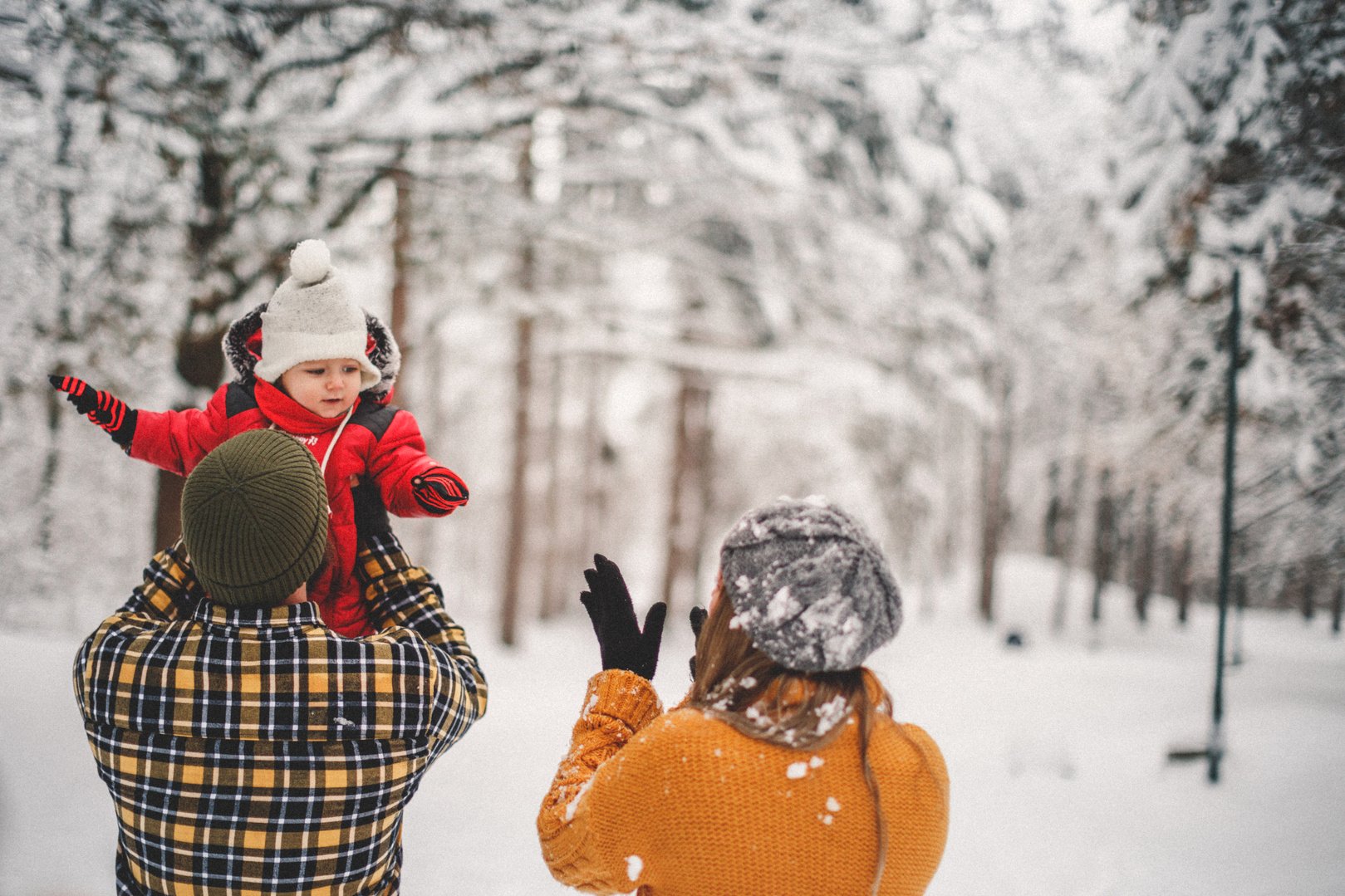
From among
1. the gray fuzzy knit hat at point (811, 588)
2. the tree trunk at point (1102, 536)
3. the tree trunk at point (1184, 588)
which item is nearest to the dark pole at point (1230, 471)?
the gray fuzzy knit hat at point (811, 588)

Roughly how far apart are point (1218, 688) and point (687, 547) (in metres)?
9.74

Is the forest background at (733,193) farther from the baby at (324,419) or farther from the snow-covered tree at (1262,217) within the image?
the baby at (324,419)

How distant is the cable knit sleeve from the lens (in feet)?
5.12

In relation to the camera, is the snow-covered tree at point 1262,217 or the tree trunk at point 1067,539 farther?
the tree trunk at point 1067,539

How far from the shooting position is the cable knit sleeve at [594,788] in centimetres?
156

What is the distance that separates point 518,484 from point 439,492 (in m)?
11.0

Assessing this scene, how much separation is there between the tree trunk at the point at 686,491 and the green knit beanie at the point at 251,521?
487 inches

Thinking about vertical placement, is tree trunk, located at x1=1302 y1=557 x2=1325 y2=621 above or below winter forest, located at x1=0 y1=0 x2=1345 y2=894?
below

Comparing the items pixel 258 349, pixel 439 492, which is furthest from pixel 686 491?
pixel 439 492

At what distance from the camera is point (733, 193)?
768 cm

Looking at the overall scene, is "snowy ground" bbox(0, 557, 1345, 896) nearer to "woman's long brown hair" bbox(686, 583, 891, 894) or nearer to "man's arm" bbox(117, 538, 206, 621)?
"woman's long brown hair" bbox(686, 583, 891, 894)

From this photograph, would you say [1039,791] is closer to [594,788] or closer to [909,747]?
[909,747]

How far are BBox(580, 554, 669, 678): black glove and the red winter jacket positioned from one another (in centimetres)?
42

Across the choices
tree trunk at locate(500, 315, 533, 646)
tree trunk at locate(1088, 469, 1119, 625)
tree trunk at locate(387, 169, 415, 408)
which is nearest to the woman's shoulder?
tree trunk at locate(387, 169, 415, 408)
